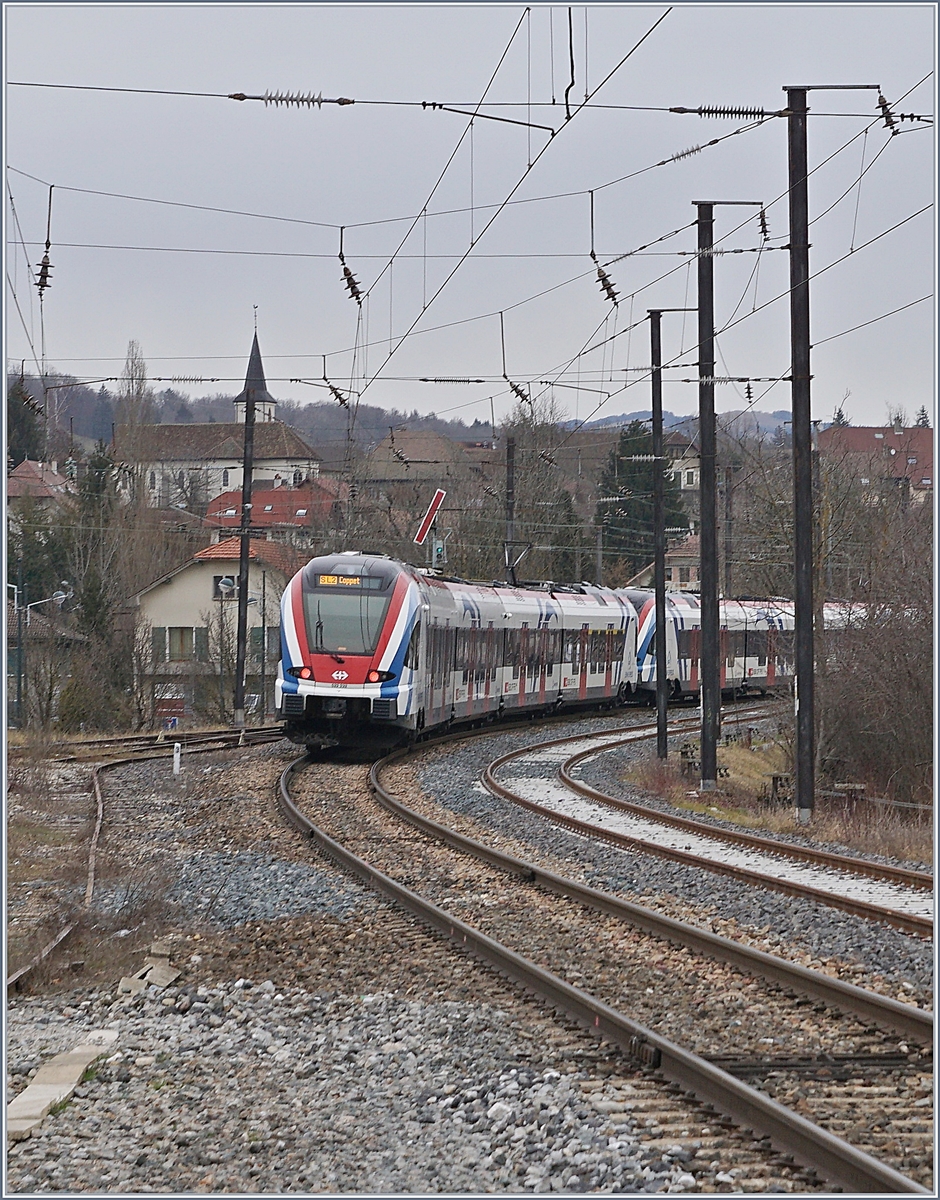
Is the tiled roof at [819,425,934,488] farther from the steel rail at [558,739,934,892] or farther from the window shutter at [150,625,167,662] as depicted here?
the window shutter at [150,625,167,662]

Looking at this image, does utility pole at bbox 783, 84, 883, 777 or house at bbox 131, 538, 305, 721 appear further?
house at bbox 131, 538, 305, 721

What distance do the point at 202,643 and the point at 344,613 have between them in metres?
31.6

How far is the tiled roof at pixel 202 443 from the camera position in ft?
222

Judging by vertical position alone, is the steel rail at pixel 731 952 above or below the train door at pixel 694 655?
below

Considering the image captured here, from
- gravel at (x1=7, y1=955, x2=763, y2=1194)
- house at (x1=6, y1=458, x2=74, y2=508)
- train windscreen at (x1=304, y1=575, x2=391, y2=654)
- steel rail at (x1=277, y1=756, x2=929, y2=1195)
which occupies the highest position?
house at (x1=6, y1=458, x2=74, y2=508)

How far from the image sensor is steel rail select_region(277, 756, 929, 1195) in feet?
16.6

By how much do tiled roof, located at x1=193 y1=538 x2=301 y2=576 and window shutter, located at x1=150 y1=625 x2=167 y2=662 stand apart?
3.17 meters

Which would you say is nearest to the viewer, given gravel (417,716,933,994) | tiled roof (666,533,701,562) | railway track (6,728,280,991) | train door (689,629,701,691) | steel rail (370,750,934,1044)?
steel rail (370,750,934,1044)

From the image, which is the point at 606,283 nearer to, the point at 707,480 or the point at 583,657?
the point at 707,480

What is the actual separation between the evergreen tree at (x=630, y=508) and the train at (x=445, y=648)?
62.8 feet

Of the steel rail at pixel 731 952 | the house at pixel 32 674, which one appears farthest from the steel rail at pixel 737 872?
the house at pixel 32 674

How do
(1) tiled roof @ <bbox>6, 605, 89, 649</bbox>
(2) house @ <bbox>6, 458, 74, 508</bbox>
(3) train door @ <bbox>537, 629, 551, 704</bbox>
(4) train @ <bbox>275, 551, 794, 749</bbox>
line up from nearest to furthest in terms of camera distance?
(4) train @ <bbox>275, 551, 794, 749</bbox>, (1) tiled roof @ <bbox>6, 605, 89, 649</bbox>, (3) train door @ <bbox>537, 629, 551, 704</bbox>, (2) house @ <bbox>6, 458, 74, 508</bbox>

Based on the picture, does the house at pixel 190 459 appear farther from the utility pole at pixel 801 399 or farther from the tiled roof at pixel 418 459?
the utility pole at pixel 801 399

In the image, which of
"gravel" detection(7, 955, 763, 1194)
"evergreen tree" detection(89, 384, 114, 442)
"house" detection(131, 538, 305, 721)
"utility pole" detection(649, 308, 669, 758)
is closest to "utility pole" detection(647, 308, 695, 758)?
"utility pole" detection(649, 308, 669, 758)
